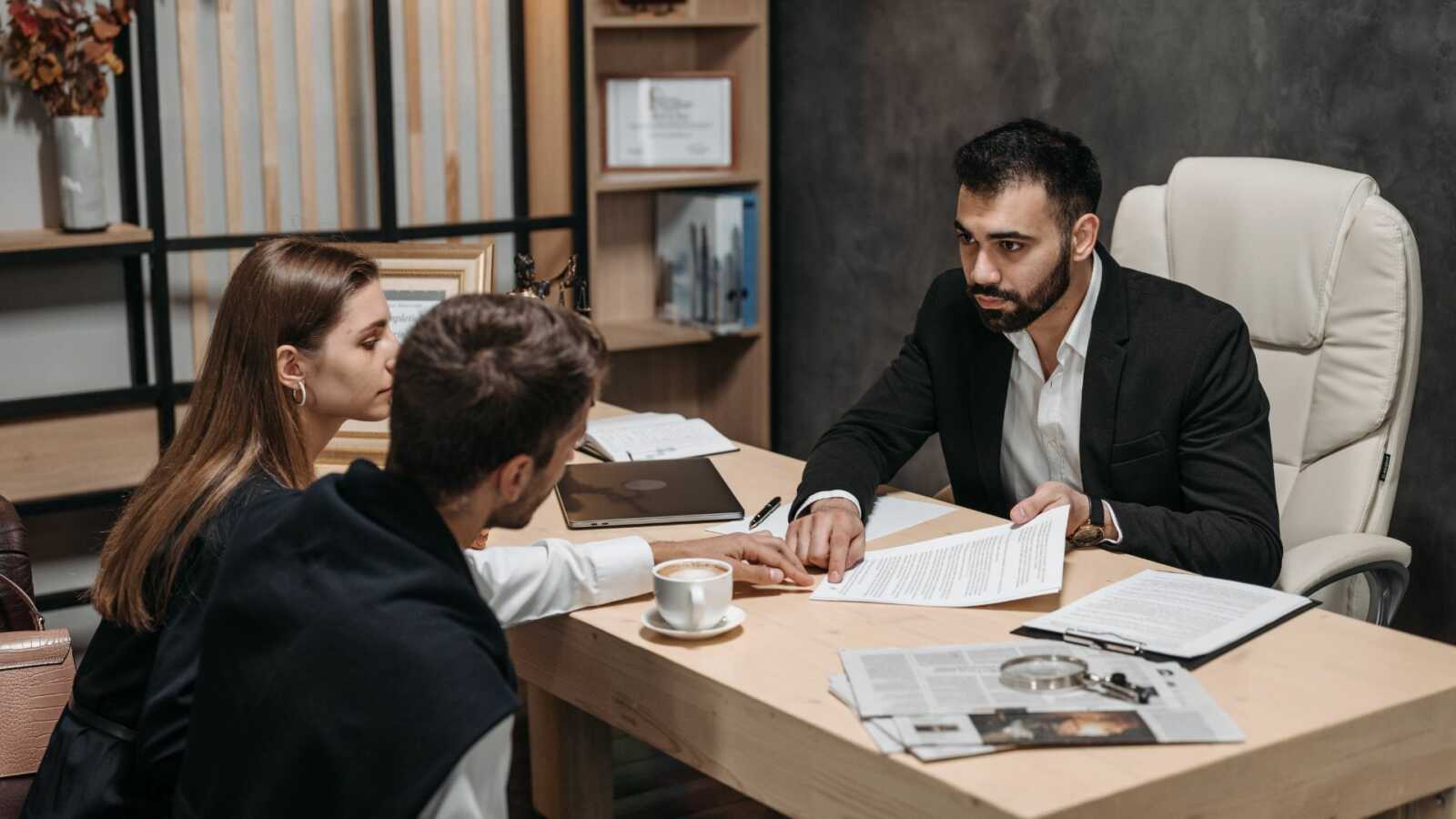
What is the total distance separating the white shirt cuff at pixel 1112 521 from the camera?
6.55 feet

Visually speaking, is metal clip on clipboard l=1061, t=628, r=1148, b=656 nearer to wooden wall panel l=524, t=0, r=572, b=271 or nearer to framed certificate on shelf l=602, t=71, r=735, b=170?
wooden wall panel l=524, t=0, r=572, b=271

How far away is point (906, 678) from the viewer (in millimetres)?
1484

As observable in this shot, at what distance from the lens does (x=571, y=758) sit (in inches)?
98.0

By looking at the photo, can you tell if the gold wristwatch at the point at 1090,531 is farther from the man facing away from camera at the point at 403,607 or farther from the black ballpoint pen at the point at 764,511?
the man facing away from camera at the point at 403,607

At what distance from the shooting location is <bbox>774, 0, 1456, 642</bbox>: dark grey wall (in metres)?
2.76

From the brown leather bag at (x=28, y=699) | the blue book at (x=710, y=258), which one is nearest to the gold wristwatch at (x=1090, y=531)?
the brown leather bag at (x=28, y=699)

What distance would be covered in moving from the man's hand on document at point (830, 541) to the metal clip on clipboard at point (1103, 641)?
13.1 inches

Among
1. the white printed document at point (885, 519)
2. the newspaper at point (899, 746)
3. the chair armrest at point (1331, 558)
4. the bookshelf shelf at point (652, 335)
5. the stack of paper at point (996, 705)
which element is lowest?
the chair armrest at point (1331, 558)

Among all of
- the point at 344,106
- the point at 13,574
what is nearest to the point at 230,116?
the point at 344,106

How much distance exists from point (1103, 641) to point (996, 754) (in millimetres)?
297

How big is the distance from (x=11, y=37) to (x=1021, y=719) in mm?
2727

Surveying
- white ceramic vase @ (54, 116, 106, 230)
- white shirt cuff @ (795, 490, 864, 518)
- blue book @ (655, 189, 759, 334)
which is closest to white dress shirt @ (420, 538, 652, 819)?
white shirt cuff @ (795, 490, 864, 518)

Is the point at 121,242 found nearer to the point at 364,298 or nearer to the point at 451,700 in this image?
the point at 364,298

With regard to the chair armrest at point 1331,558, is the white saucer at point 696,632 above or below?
above
